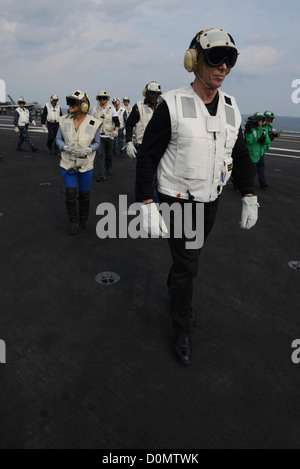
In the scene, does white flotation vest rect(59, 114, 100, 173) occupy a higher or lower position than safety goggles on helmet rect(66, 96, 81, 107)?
lower

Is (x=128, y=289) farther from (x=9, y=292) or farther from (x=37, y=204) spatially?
(x=37, y=204)

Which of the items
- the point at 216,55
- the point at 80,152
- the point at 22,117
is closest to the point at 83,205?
the point at 80,152

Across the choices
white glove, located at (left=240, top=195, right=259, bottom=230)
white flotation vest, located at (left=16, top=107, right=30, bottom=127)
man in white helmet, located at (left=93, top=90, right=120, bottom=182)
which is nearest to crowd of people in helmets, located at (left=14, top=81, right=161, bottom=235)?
man in white helmet, located at (left=93, top=90, right=120, bottom=182)

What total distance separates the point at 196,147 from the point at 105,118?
6183 millimetres

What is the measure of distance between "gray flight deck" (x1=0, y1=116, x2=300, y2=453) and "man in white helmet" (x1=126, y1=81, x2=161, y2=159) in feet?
6.75

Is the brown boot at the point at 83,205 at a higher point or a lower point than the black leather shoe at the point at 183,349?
higher

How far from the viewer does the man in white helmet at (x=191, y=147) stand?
80.9 inches

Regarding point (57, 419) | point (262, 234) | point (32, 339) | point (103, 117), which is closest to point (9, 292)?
point (32, 339)

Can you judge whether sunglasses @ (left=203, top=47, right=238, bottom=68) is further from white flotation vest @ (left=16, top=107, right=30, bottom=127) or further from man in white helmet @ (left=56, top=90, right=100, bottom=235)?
white flotation vest @ (left=16, top=107, right=30, bottom=127)

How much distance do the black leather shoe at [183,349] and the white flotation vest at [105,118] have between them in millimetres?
6414

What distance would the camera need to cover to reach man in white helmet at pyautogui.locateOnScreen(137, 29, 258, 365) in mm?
2055

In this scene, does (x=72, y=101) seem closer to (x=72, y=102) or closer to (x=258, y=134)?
(x=72, y=102)

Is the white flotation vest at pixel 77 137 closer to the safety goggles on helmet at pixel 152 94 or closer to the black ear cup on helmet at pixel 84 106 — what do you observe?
the black ear cup on helmet at pixel 84 106

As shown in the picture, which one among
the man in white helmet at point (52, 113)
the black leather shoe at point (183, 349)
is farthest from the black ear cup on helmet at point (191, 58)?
→ the man in white helmet at point (52, 113)
